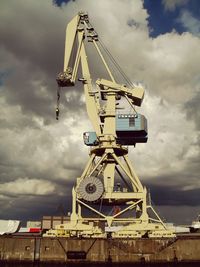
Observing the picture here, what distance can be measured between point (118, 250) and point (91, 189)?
982cm

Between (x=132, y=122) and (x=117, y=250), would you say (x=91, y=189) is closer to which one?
(x=117, y=250)

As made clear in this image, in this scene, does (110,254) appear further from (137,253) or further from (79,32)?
(79,32)

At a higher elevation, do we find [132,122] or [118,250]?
[132,122]

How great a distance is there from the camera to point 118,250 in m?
50.5

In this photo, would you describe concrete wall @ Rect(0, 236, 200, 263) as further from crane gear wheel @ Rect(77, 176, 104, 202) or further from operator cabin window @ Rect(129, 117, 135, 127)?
operator cabin window @ Rect(129, 117, 135, 127)

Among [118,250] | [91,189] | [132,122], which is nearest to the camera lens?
[118,250]

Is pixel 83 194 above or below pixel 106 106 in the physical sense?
below

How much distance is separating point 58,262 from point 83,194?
10.4 m

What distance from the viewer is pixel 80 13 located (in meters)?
63.8

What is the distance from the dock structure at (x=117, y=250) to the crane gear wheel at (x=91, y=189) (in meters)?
6.52

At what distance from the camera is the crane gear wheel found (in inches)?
2156

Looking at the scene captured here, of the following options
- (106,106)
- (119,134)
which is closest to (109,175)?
(119,134)

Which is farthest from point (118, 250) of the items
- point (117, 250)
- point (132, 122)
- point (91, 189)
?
point (132, 122)

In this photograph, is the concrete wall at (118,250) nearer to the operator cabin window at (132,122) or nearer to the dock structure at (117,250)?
the dock structure at (117,250)
